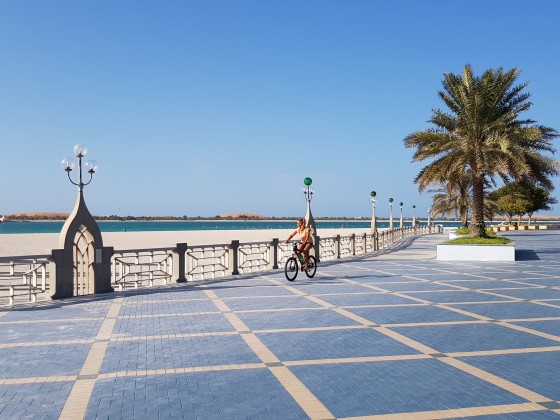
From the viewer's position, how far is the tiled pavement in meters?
5.07

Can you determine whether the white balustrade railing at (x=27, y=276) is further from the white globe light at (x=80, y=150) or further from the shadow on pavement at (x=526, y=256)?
the shadow on pavement at (x=526, y=256)

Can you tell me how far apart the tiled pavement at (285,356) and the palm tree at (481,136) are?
1190 cm

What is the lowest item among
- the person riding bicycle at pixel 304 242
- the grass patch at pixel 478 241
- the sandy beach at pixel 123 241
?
the sandy beach at pixel 123 241

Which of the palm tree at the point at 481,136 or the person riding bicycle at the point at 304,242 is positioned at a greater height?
the palm tree at the point at 481,136

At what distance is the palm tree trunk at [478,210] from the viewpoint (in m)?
24.2

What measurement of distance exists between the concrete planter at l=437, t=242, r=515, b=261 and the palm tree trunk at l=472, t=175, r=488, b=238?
1650mm

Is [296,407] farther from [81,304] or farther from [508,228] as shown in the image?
[508,228]

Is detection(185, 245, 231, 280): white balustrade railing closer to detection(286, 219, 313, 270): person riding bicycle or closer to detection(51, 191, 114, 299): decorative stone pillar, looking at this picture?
detection(286, 219, 313, 270): person riding bicycle

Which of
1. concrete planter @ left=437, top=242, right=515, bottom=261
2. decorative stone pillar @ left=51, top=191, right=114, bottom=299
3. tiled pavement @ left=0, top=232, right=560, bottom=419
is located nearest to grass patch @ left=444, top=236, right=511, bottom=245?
concrete planter @ left=437, top=242, right=515, bottom=261

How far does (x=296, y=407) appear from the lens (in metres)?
5.01

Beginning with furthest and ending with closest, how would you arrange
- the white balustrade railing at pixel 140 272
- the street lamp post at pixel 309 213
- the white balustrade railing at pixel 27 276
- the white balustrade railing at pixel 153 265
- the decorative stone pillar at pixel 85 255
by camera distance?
the street lamp post at pixel 309 213 < the white balustrade railing at pixel 140 272 < the white balustrade railing at pixel 153 265 < the decorative stone pillar at pixel 85 255 < the white balustrade railing at pixel 27 276

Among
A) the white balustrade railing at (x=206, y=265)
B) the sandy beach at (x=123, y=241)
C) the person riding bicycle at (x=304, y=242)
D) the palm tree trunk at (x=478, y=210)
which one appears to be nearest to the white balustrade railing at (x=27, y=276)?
the white balustrade railing at (x=206, y=265)

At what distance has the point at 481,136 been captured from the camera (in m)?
23.7

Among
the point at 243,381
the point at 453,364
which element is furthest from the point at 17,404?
the point at 453,364
